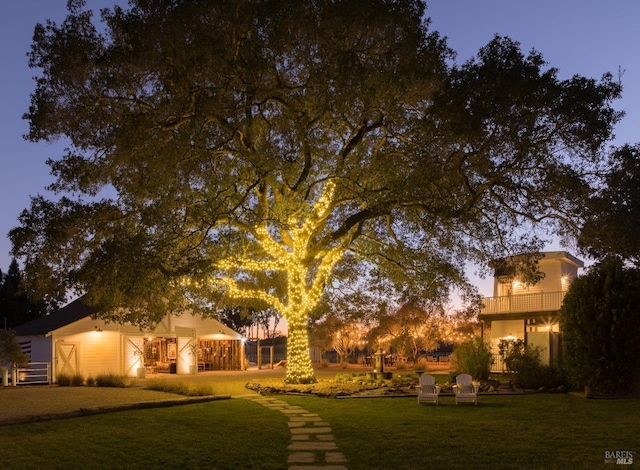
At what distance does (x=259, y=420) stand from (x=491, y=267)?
10674 mm

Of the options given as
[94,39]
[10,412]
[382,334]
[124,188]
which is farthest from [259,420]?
[382,334]

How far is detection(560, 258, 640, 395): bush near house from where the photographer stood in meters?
16.8

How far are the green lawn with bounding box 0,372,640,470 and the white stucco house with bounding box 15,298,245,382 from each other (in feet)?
47.7

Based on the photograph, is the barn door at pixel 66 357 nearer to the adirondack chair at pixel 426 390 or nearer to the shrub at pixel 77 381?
the shrub at pixel 77 381

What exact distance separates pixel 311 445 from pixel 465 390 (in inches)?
271

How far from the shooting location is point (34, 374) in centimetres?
2819

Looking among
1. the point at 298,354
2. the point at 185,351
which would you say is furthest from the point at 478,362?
the point at 185,351

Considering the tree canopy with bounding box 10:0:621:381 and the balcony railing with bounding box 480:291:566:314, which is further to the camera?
the balcony railing with bounding box 480:291:566:314

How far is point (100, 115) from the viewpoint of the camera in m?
18.5

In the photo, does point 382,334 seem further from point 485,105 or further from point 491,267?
point 485,105

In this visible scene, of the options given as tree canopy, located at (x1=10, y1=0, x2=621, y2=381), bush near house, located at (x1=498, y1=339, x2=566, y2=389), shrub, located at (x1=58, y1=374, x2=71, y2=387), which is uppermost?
tree canopy, located at (x1=10, y1=0, x2=621, y2=381)

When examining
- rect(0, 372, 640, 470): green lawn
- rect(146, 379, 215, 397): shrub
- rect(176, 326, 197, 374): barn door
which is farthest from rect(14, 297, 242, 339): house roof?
rect(0, 372, 640, 470): green lawn

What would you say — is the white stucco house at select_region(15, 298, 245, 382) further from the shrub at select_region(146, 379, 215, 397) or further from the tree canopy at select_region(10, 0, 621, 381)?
the tree canopy at select_region(10, 0, 621, 381)

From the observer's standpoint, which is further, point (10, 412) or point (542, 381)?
point (542, 381)
